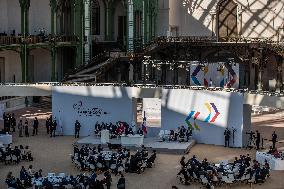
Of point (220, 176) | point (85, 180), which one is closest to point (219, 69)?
point (220, 176)

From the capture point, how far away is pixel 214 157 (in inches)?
1284

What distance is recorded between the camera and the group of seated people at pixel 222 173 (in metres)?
25.9

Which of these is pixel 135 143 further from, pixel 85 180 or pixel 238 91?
pixel 85 180

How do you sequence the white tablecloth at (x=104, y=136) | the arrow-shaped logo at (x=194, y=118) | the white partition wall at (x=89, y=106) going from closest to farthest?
the white tablecloth at (x=104, y=136) → the arrow-shaped logo at (x=194, y=118) → the white partition wall at (x=89, y=106)

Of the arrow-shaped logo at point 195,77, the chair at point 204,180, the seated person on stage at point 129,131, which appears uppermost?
the arrow-shaped logo at point 195,77

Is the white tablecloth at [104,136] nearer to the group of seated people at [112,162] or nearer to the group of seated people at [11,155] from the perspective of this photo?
the group of seated people at [11,155]

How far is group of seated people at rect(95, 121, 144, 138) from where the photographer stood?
35844 millimetres

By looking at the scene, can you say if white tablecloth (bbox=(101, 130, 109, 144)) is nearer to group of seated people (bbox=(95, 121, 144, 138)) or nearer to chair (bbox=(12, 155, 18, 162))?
group of seated people (bbox=(95, 121, 144, 138))

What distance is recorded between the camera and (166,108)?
37844 millimetres

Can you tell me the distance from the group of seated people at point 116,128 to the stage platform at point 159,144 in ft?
2.24

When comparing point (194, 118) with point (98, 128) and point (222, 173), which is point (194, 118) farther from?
point (222, 173)

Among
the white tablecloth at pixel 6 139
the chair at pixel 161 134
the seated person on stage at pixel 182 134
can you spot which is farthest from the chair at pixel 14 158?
the seated person on stage at pixel 182 134

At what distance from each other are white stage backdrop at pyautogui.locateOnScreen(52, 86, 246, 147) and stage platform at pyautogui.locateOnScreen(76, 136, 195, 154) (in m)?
1.75

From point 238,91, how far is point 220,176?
10.5 m
